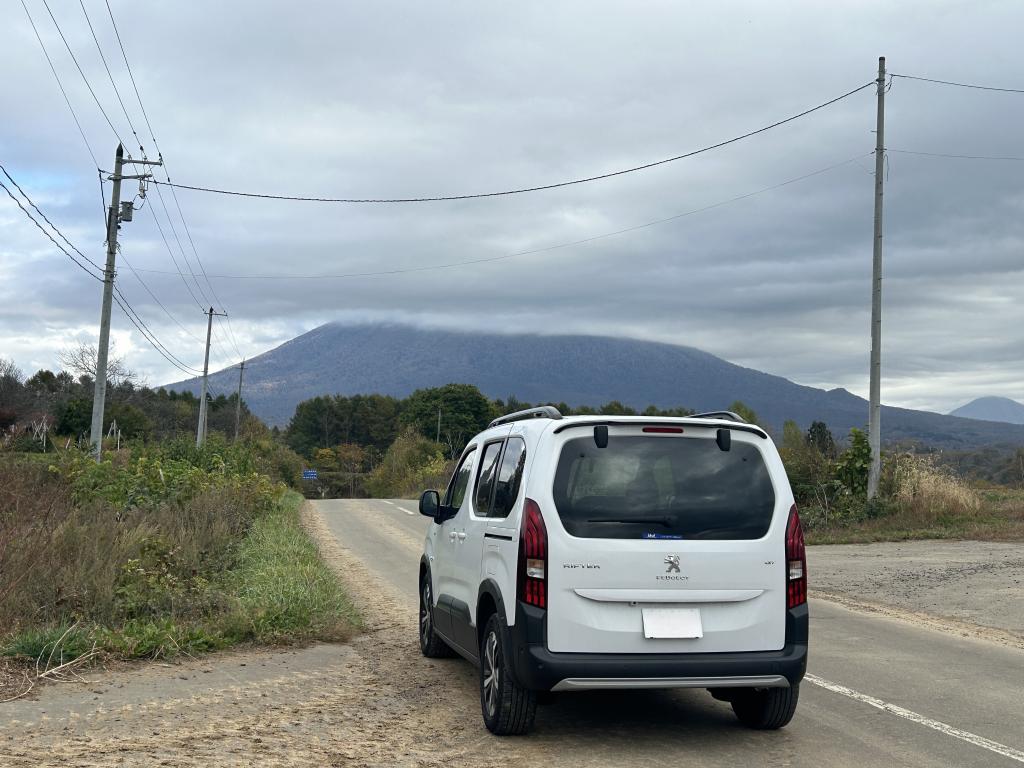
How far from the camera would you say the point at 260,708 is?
697 cm

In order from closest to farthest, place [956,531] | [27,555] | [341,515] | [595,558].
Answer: [595,558], [27,555], [956,531], [341,515]

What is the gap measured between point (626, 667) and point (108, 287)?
1099 inches

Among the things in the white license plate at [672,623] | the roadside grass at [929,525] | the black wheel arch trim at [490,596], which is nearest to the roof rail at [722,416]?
the white license plate at [672,623]

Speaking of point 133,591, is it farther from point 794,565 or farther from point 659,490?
point 794,565

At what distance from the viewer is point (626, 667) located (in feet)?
19.4

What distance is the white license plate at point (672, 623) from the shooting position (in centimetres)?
601

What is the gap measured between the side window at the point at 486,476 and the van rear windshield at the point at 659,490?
1.19m

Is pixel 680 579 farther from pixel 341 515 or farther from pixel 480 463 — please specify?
pixel 341 515

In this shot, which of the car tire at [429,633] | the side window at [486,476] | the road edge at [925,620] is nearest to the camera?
the side window at [486,476]

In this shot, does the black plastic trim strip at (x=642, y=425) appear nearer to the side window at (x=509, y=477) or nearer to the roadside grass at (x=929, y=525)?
the side window at (x=509, y=477)

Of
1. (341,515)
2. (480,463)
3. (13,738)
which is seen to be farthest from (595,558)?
(341,515)

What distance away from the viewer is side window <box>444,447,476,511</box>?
27.6 ft

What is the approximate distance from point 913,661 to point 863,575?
6.92 meters

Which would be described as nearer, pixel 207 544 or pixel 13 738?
pixel 13 738
